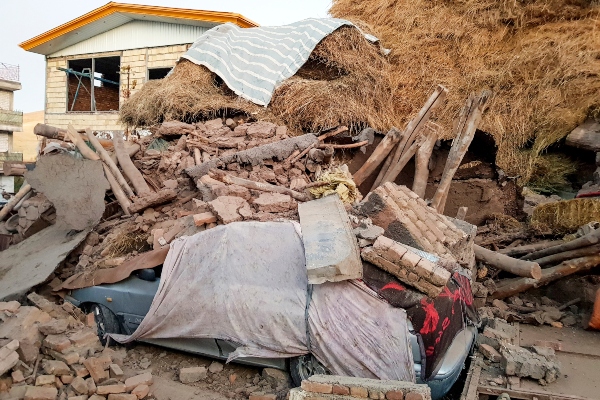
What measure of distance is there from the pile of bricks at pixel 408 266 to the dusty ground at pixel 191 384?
1588mm

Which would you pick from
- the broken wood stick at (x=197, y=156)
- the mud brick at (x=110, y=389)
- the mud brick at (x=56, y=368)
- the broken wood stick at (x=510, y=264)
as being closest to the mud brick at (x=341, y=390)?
the mud brick at (x=110, y=389)

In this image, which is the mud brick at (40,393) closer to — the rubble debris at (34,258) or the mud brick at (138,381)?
the mud brick at (138,381)

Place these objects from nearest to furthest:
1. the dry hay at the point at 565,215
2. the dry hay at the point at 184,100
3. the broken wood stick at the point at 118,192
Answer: the broken wood stick at the point at 118,192 → the dry hay at the point at 565,215 → the dry hay at the point at 184,100

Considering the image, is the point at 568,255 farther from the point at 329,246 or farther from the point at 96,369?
the point at 96,369

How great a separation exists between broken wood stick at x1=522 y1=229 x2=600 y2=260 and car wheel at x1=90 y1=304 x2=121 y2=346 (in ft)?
19.7

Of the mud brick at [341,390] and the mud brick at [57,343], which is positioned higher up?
the mud brick at [341,390]

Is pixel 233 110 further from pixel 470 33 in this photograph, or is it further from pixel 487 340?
pixel 487 340

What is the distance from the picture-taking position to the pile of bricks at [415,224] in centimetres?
528

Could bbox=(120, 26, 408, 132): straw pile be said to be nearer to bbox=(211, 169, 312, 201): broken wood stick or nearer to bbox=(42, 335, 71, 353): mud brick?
bbox=(211, 169, 312, 201): broken wood stick

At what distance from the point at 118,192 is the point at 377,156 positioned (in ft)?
14.5

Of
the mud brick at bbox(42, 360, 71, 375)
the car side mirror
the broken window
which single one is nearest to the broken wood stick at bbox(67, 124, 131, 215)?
the car side mirror

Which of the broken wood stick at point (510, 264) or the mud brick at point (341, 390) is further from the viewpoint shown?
the broken wood stick at point (510, 264)

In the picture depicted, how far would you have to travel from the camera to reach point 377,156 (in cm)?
840

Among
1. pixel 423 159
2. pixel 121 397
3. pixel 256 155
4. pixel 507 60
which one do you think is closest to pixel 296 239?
pixel 121 397
